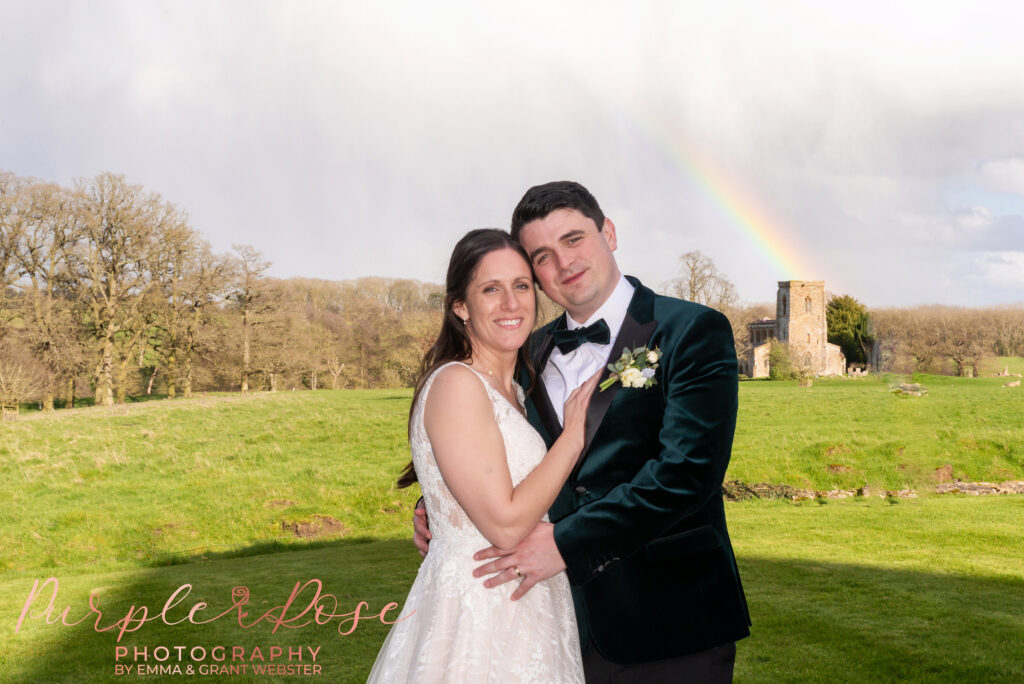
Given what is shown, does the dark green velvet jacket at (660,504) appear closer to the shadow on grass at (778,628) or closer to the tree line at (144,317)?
the shadow on grass at (778,628)

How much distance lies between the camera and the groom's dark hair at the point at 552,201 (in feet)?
10.9

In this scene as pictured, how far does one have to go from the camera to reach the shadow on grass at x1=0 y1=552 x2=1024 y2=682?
6.05 metres

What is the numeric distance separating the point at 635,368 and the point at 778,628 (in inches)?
203

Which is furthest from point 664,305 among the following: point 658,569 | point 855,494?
point 855,494

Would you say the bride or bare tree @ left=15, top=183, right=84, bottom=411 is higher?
bare tree @ left=15, top=183, right=84, bottom=411

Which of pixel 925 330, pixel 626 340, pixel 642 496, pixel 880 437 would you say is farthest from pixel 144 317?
pixel 925 330

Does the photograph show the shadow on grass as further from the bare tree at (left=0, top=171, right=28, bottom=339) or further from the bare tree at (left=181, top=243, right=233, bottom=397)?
the bare tree at (left=181, top=243, right=233, bottom=397)

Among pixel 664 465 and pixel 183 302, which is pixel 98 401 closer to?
pixel 183 302

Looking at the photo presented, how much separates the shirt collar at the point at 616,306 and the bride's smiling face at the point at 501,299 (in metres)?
0.43

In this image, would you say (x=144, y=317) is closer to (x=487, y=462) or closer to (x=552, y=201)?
(x=552, y=201)

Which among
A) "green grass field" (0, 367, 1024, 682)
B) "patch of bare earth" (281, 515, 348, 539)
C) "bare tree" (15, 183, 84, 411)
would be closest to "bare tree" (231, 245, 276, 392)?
"green grass field" (0, 367, 1024, 682)

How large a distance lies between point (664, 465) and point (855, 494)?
18746 millimetres

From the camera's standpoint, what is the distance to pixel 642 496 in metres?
2.70

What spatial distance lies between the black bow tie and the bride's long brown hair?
0.42 metres
